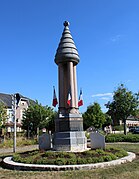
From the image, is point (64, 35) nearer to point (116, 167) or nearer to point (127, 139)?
point (116, 167)

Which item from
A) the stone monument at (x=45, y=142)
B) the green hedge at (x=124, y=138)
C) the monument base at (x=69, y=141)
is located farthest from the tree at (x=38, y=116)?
the monument base at (x=69, y=141)

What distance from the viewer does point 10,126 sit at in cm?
4394

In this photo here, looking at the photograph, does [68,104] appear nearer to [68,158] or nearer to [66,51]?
[66,51]

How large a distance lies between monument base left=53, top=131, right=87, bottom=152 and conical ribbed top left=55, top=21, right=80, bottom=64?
4532 millimetres

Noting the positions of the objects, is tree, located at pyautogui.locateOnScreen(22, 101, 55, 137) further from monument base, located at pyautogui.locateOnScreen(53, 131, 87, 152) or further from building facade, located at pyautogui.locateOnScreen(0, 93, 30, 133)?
monument base, located at pyautogui.locateOnScreen(53, 131, 87, 152)

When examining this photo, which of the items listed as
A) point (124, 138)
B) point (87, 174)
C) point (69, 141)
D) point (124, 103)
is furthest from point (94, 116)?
point (87, 174)

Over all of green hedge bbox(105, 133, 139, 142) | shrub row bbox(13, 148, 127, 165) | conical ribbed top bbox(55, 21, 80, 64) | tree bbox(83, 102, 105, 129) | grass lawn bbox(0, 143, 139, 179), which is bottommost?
green hedge bbox(105, 133, 139, 142)

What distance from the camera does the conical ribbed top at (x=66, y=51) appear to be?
1411cm

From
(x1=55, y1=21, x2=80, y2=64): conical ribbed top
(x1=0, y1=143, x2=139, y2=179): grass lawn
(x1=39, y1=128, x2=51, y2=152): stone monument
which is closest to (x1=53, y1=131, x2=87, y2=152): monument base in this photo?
(x1=39, y1=128, x2=51, y2=152): stone monument

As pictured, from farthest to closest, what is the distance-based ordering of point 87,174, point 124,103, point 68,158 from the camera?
1. point 124,103
2. point 68,158
3. point 87,174

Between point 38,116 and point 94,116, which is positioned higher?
point 38,116

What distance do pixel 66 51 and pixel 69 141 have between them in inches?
217

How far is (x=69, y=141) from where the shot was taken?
1262 cm

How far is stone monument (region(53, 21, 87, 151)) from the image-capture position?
12766mm
